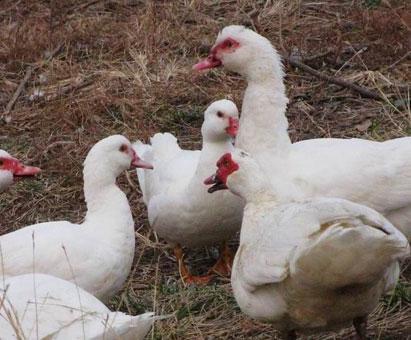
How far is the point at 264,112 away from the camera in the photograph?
7.53m

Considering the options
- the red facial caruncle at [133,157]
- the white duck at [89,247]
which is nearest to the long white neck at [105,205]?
the white duck at [89,247]

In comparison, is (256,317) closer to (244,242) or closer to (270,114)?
(244,242)

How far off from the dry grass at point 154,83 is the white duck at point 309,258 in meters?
1.11

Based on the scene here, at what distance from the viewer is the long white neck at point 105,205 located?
706cm

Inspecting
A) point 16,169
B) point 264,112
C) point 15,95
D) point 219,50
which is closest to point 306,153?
point 264,112

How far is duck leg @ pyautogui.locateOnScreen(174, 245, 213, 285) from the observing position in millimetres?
7941

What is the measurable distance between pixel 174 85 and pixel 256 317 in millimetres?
4478

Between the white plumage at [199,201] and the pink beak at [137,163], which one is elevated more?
the pink beak at [137,163]

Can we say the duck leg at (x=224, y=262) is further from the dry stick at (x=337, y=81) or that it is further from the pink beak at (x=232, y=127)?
the dry stick at (x=337, y=81)

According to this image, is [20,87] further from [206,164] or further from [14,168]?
[206,164]

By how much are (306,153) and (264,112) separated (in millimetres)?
446

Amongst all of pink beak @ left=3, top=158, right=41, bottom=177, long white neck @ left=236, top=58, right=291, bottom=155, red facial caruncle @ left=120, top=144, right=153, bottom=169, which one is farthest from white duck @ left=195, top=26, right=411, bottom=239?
pink beak @ left=3, top=158, right=41, bottom=177

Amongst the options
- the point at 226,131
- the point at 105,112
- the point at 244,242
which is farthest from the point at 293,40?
the point at 244,242

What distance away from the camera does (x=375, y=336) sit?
6715 mm
